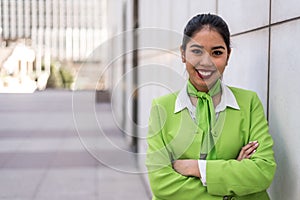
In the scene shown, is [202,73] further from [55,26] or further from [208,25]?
[55,26]

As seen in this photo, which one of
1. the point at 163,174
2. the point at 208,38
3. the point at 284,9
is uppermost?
the point at 284,9

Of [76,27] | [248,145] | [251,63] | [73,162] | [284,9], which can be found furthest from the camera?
[76,27]

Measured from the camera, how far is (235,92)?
231cm

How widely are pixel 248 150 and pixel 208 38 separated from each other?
0.48 m

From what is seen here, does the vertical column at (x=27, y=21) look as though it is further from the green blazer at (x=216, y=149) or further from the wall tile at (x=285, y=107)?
the green blazer at (x=216, y=149)

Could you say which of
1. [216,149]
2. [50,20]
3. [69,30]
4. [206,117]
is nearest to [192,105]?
[206,117]

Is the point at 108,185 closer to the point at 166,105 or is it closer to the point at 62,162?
the point at 62,162

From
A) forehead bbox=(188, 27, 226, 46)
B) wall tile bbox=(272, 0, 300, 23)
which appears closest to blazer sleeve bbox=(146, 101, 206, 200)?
forehead bbox=(188, 27, 226, 46)

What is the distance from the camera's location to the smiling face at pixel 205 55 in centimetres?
214

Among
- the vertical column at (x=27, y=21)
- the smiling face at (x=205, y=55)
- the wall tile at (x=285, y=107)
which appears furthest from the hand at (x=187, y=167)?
the vertical column at (x=27, y=21)

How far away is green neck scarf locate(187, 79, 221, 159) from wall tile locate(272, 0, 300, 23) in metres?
0.46

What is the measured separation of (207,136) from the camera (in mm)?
2189

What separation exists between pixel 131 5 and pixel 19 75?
21662 mm

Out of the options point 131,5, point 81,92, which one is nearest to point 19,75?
point 131,5
